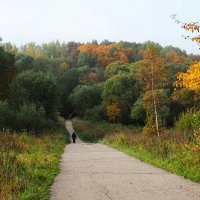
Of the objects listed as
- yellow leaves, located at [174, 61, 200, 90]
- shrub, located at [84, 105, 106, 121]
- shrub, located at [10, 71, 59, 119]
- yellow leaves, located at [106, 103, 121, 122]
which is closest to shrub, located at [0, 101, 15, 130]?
shrub, located at [10, 71, 59, 119]

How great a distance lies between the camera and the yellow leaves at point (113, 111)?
70688 mm

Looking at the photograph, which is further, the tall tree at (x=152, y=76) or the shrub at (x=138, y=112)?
the shrub at (x=138, y=112)

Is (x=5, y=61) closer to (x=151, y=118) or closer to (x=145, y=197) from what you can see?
(x=151, y=118)

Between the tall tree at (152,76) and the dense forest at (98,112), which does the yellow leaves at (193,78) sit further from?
the tall tree at (152,76)

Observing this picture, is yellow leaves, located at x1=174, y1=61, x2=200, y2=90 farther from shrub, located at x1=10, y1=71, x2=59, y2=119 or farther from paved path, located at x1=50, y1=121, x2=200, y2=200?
shrub, located at x1=10, y1=71, x2=59, y2=119

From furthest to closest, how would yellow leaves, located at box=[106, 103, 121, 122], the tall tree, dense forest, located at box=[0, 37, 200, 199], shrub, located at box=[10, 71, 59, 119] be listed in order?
yellow leaves, located at box=[106, 103, 121, 122]
shrub, located at box=[10, 71, 59, 119]
the tall tree
dense forest, located at box=[0, 37, 200, 199]

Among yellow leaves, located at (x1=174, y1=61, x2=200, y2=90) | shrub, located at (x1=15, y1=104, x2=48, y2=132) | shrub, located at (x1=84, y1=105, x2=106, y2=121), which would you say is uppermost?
yellow leaves, located at (x1=174, y1=61, x2=200, y2=90)

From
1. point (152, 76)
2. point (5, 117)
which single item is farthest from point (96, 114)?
point (152, 76)

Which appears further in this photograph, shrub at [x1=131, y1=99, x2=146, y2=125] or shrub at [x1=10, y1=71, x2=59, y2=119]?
shrub at [x1=131, y1=99, x2=146, y2=125]

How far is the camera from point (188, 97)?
64.3 meters

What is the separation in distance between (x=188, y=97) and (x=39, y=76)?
83.8 feet

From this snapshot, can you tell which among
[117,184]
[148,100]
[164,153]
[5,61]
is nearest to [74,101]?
[5,61]

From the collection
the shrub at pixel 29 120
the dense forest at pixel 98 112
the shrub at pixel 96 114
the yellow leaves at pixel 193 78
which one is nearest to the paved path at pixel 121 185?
the dense forest at pixel 98 112

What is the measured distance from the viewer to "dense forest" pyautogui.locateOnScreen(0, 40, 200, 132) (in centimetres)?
3041
